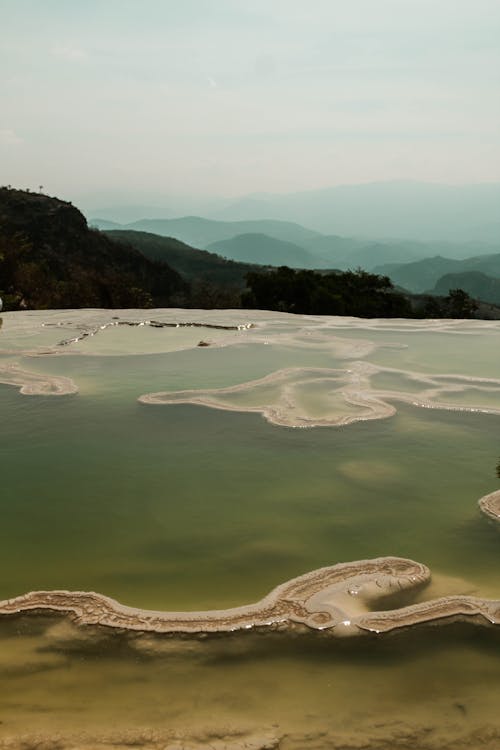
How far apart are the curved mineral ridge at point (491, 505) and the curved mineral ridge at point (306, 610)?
1544mm

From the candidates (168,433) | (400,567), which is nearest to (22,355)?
(168,433)

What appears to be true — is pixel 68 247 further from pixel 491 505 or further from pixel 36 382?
pixel 491 505

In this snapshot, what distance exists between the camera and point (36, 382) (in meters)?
12.3

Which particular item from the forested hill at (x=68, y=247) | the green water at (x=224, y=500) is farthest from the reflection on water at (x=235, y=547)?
the forested hill at (x=68, y=247)

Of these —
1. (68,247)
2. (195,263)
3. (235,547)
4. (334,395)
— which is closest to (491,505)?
(235,547)

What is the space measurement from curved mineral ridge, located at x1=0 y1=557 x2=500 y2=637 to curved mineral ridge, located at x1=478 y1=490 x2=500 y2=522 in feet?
5.07

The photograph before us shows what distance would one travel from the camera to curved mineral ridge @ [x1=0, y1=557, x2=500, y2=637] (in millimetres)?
4766

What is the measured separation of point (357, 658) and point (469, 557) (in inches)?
72.7

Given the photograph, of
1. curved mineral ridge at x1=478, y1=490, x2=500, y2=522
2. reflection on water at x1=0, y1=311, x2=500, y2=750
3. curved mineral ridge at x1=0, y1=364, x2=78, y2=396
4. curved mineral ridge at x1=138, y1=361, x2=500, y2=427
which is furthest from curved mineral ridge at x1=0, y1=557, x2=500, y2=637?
curved mineral ridge at x1=0, y1=364, x2=78, y2=396

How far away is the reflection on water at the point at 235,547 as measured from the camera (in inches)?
156

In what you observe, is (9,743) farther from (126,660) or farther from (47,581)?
(47,581)

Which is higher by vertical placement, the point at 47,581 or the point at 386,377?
the point at 386,377

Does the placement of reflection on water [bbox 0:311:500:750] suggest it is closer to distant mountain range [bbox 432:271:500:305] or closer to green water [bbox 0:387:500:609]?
green water [bbox 0:387:500:609]

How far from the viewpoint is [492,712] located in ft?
13.0
